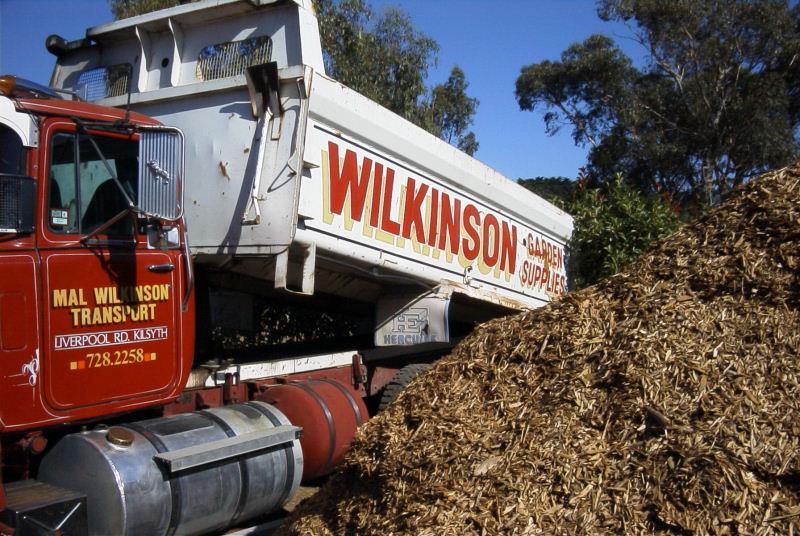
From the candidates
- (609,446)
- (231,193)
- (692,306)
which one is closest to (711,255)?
(692,306)

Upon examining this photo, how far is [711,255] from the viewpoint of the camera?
4145 mm

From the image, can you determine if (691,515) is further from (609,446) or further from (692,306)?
(692,306)

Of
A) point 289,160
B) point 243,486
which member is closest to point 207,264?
point 289,160

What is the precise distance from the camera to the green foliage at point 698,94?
859 inches

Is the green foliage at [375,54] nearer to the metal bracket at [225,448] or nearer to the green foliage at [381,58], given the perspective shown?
the green foliage at [381,58]

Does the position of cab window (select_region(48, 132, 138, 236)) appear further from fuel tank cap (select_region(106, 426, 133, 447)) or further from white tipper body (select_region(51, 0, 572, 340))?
fuel tank cap (select_region(106, 426, 133, 447))

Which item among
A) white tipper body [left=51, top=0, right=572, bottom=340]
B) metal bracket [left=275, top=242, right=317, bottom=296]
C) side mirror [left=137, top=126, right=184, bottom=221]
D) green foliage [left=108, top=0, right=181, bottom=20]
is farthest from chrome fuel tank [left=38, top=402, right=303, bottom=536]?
green foliage [left=108, top=0, right=181, bottom=20]

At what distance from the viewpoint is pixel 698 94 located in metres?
22.8

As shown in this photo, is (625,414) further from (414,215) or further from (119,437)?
(414,215)

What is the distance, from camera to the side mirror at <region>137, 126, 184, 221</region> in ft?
12.9

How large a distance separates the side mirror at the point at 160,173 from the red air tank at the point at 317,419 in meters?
1.67

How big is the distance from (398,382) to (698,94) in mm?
19798

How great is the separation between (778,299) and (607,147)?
21749 millimetres

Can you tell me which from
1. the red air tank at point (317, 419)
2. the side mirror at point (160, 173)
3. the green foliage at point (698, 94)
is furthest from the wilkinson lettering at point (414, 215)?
the green foliage at point (698, 94)
